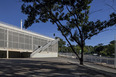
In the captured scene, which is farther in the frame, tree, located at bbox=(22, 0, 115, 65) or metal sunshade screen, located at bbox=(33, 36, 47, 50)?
metal sunshade screen, located at bbox=(33, 36, 47, 50)

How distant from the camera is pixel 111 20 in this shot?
1493cm

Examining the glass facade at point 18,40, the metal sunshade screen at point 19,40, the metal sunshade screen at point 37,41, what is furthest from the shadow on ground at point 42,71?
the metal sunshade screen at point 37,41

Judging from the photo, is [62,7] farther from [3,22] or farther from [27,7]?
[3,22]

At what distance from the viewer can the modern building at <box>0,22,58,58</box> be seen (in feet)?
132

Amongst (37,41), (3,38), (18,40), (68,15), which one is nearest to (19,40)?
(18,40)

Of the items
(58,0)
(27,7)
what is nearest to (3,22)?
(27,7)

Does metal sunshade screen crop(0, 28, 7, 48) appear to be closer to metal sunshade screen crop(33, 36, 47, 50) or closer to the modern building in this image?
the modern building

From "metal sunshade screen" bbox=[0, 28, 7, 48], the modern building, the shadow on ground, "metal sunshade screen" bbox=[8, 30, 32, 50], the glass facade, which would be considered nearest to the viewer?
the shadow on ground

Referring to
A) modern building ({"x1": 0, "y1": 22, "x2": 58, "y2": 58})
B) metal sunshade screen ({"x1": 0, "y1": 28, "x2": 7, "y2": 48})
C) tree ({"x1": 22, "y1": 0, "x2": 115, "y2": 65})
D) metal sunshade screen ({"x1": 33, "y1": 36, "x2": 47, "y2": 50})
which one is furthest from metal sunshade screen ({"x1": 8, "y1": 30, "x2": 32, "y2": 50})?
tree ({"x1": 22, "y1": 0, "x2": 115, "y2": 65})

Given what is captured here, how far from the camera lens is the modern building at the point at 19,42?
40281mm

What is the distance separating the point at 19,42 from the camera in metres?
47.1

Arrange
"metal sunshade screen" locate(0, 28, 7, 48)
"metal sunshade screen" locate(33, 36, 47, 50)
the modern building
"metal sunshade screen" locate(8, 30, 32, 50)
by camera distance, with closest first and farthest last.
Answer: "metal sunshade screen" locate(0, 28, 7, 48) < the modern building < "metal sunshade screen" locate(8, 30, 32, 50) < "metal sunshade screen" locate(33, 36, 47, 50)

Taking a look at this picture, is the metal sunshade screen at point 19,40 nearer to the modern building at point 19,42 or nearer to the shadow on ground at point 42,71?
the modern building at point 19,42

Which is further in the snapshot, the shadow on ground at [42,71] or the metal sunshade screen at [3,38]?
the metal sunshade screen at [3,38]
